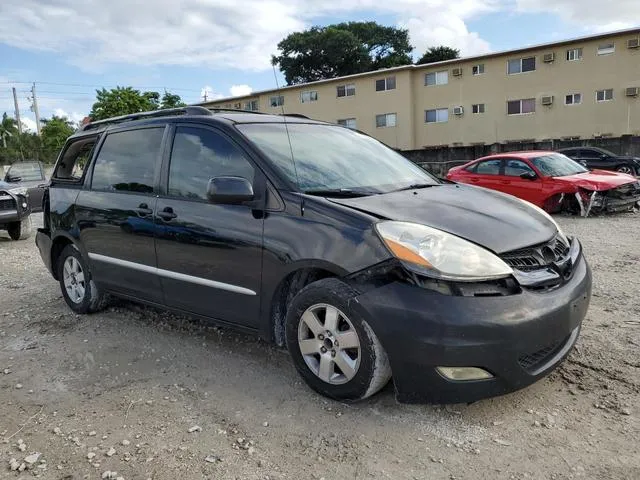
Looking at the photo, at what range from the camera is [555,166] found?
11.0m

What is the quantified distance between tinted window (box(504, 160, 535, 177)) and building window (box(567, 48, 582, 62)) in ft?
68.0

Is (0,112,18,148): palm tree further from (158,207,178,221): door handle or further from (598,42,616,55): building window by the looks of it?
(158,207,178,221): door handle

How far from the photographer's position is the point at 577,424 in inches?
109

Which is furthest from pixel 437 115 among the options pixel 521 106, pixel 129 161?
pixel 129 161

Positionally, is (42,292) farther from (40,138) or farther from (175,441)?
(40,138)

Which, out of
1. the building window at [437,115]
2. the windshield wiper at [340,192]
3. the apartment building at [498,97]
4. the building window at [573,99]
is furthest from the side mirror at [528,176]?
the building window at [437,115]

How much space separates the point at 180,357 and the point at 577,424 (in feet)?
8.52

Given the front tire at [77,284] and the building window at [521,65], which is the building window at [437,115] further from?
the front tire at [77,284]

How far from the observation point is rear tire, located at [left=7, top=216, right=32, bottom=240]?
10.3m

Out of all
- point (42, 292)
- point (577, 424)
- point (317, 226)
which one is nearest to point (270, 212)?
point (317, 226)

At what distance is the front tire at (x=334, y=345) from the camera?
9.24ft

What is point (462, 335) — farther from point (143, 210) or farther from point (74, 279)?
point (74, 279)

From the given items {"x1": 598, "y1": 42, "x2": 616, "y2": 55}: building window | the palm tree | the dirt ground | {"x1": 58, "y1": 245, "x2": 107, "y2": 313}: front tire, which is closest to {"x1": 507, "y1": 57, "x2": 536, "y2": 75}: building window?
{"x1": 598, "y1": 42, "x2": 616, "y2": 55}: building window

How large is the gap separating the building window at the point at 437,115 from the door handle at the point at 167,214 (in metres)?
31.3
